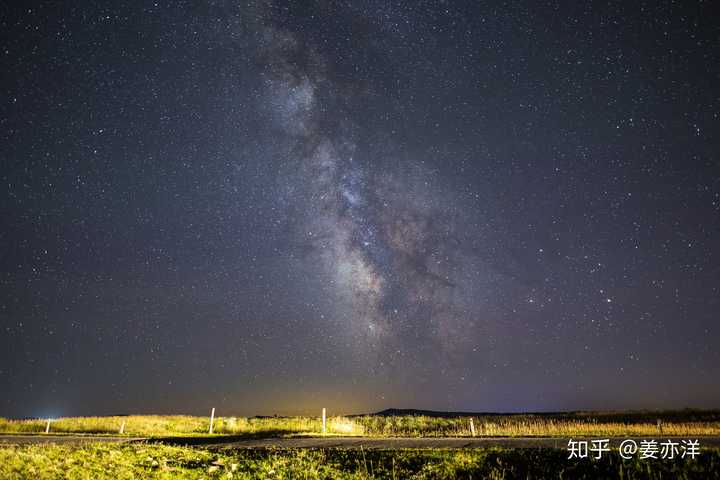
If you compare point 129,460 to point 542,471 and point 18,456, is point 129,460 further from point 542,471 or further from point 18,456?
point 542,471

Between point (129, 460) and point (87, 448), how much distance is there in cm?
293

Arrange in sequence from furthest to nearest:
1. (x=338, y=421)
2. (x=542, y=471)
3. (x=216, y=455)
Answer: (x=338, y=421)
(x=216, y=455)
(x=542, y=471)

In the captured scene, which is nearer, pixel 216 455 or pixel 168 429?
pixel 216 455

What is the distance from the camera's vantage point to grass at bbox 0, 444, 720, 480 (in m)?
11.0

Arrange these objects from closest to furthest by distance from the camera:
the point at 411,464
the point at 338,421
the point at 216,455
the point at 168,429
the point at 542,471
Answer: the point at 542,471, the point at 411,464, the point at 216,455, the point at 338,421, the point at 168,429

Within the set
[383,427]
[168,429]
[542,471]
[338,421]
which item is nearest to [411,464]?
[542,471]

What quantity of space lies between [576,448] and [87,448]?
48.8 feet

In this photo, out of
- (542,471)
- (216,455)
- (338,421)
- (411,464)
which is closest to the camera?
(542,471)

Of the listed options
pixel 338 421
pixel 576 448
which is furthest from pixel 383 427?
pixel 576 448

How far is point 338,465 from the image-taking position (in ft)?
42.8

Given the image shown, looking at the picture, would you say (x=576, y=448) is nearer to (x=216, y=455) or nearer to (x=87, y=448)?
(x=216, y=455)

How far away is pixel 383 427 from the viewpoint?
35.4m

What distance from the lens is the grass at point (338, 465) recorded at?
11016 mm

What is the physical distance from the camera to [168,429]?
3419cm
